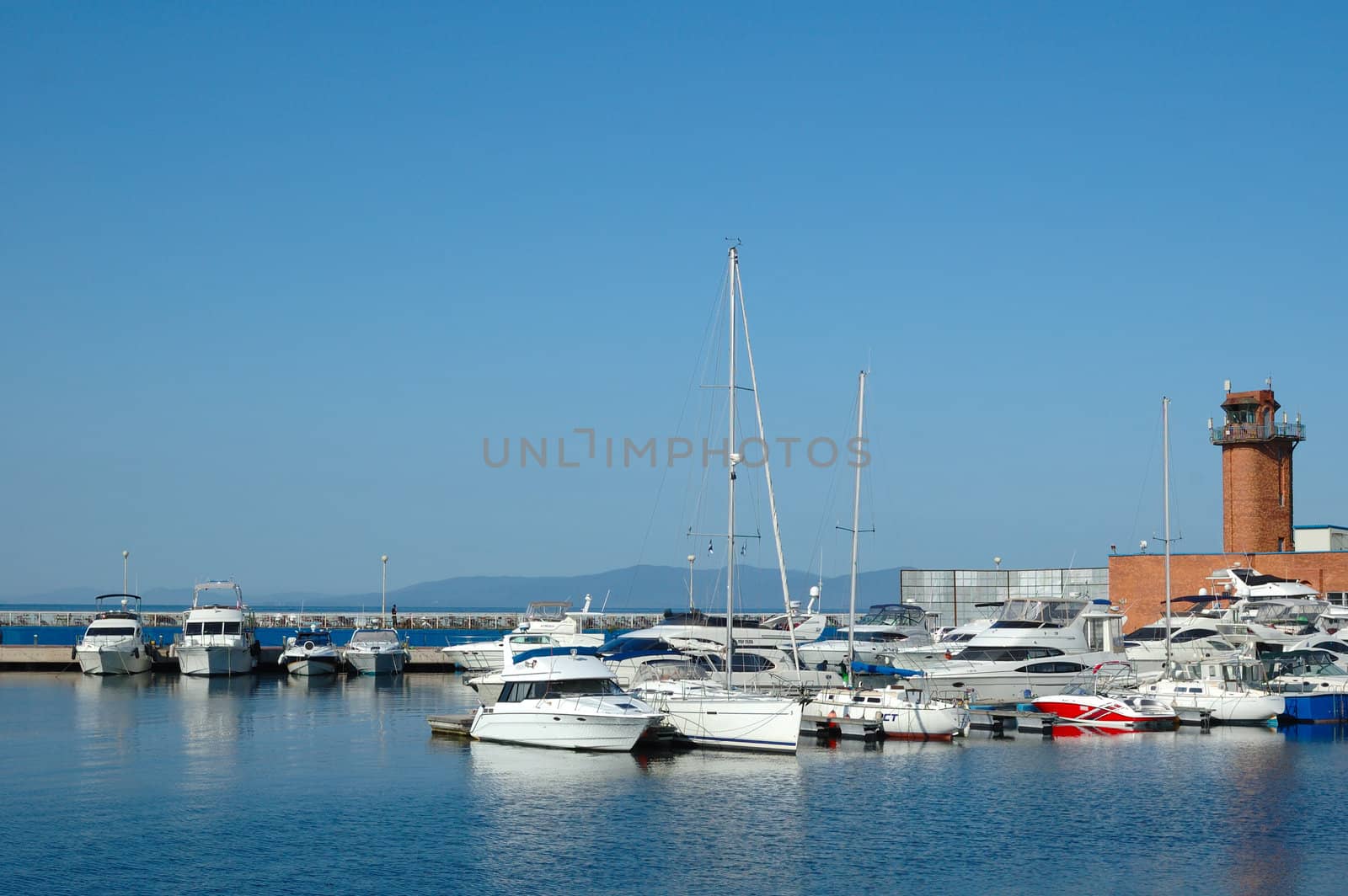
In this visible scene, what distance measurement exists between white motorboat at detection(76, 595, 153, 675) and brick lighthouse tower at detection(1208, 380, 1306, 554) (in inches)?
2246

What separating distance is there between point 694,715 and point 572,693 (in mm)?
3500

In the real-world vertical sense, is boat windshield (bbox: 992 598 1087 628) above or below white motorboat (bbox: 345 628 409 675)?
above

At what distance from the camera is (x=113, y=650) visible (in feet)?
220

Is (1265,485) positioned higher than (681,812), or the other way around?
(1265,485)

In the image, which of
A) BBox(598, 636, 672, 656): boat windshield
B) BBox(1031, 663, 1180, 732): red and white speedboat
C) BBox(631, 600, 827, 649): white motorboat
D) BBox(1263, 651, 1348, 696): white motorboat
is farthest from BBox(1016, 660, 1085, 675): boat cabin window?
BBox(598, 636, 672, 656): boat windshield

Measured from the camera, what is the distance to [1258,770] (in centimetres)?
3525

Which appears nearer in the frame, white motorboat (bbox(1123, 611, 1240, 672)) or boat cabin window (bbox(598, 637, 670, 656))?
boat cabin window (bbox(598, 637, 670, 656))

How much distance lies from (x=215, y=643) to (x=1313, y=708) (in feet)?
162

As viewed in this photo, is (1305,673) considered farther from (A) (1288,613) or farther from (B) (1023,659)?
(B) (1023,659)

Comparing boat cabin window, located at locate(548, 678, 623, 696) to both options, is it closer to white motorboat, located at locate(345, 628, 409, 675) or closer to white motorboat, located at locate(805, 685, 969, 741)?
white motorboat, located at locate(805, 685, 969, 741)

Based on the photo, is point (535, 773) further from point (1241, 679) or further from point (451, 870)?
point (1241, 679)

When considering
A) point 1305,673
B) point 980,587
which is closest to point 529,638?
point 1305,673

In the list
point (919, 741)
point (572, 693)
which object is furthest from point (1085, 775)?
point (572, 693)

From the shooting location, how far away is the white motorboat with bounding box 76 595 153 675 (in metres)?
67.2
